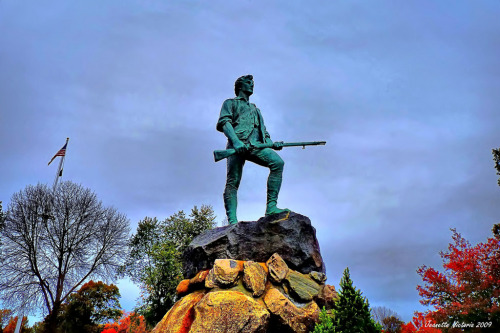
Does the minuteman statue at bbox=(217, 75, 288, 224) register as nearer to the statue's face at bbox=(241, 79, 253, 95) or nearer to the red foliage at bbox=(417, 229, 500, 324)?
the statue's face at bbox=(241, 79, 253, 95)

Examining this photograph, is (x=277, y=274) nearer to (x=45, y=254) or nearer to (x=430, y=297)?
(x=430, y=297)

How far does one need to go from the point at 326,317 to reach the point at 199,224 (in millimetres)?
25928

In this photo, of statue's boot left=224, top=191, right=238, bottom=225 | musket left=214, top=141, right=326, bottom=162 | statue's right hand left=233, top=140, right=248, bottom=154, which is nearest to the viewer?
musket left=214, top=141, right=326, bottom=162

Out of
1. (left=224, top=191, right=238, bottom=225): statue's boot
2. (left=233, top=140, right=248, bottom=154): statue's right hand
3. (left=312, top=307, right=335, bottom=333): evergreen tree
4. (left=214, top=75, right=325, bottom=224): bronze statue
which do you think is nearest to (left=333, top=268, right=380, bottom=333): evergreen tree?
(left=312, top=307, right=335, bottom=333): evergreen tree

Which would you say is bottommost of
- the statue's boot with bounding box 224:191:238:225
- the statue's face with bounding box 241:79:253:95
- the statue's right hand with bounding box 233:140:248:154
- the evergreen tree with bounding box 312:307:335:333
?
the evergreen tree with bounding box 312:307:335:333

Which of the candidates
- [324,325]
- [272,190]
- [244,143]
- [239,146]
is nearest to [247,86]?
[244,143]

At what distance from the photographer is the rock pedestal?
22.6ft

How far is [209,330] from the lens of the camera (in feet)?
22.0

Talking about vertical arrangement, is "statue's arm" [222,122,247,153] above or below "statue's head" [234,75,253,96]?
below

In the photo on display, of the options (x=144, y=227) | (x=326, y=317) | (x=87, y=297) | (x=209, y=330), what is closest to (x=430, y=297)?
(x=326, y=317)

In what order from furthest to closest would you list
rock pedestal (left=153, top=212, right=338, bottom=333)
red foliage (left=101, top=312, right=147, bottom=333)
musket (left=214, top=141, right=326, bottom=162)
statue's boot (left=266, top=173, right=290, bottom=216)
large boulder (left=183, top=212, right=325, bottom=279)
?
red foliage (left=101, top=312, right=147, bottom=333), statue's boot (left=266, top=173, right=290, bottom=216), musket (left=214, top=141, right=326, bottom=162), large boulder (left=183, top=212, right=325, bottom=279), rock pedestal (left=153, top=212, right=338, bottom=333)

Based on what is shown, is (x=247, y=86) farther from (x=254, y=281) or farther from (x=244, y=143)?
(x=254, y=281)

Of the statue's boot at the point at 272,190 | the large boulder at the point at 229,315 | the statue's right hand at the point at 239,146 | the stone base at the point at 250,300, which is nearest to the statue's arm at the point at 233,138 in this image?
the statue's right hand at the point at 239,146

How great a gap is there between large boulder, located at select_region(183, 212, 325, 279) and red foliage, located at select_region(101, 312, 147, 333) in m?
15.5
